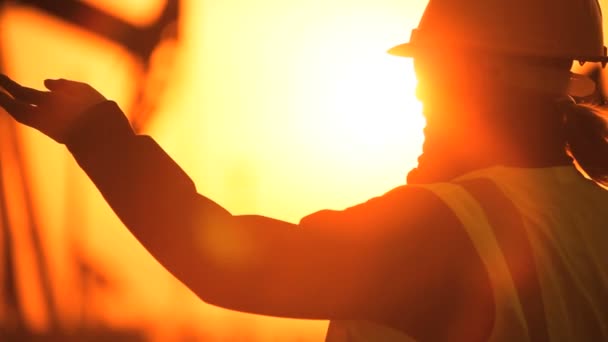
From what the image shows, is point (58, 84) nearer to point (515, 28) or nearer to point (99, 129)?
point (99, 129)

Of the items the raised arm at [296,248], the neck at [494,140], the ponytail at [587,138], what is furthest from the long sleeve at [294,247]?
the ponytail at [587,138]

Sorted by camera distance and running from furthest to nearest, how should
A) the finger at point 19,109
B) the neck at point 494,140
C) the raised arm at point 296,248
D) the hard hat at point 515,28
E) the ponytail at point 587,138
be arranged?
1. the hard hat at point 515,28
2. the ponytail at point 587,138
3. the neck at point 494,140
4. the finger at point 19,109
5. the raised arm at point 296,248

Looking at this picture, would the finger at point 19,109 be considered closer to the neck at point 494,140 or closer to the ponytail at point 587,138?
the neck at point 494,140

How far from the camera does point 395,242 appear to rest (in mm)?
1806

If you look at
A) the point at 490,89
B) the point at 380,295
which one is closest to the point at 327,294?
the point at 380,295

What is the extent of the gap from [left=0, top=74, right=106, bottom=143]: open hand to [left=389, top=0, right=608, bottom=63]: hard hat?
0.86 m

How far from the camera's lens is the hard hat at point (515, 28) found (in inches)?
98.4

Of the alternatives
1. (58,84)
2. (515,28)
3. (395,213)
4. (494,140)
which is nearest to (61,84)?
(58,84)

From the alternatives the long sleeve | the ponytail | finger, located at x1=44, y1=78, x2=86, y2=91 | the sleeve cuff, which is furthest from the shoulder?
the ponytail

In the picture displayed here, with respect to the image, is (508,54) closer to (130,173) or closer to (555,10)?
(555,10)

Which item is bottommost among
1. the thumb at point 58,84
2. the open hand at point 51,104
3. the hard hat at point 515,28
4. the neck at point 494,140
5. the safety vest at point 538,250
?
the safety vest at point 538,250

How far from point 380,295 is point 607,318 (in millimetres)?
544

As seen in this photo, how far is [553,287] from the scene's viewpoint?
1.94 meters

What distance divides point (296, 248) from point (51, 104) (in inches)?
20.7
